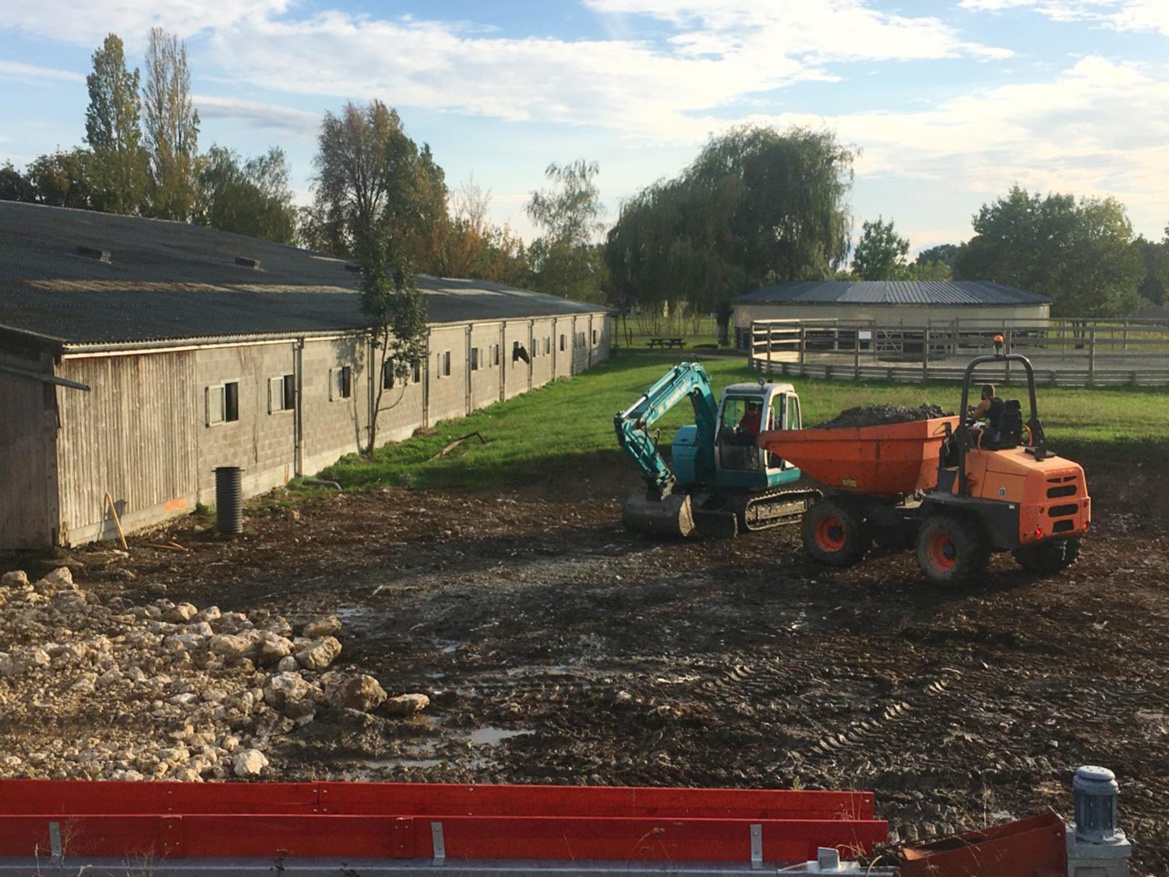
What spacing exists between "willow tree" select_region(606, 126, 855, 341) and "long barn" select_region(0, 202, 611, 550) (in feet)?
83.3

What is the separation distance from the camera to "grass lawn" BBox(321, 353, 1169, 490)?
2255 centimetres

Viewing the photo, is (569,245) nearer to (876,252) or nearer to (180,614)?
(876,252)

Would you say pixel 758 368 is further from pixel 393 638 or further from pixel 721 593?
pixel 393 638

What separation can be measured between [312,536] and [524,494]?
4850 millimetres

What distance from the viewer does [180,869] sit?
5969 millimetres

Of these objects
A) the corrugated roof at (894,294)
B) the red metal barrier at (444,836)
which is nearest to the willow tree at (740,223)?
the corrugated roof at (894,294)

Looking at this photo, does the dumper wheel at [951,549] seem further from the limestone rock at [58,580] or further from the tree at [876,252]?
the tree at [876,252]

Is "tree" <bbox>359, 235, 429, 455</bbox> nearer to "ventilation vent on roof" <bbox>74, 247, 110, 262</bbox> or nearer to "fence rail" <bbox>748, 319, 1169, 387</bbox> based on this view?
"ventilation vent on roof" <bbox>74, 247, 110, 262</bbox>

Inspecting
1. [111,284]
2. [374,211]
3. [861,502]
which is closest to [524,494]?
[861,502]

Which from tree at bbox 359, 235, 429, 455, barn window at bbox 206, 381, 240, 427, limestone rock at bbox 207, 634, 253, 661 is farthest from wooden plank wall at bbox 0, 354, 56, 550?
tree at bbox 359, 235, 429, 455

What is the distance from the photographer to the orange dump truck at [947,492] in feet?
45.3

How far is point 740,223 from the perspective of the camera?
60.7 metres

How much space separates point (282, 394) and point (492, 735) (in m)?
14.0

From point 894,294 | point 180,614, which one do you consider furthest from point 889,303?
point 180,614
